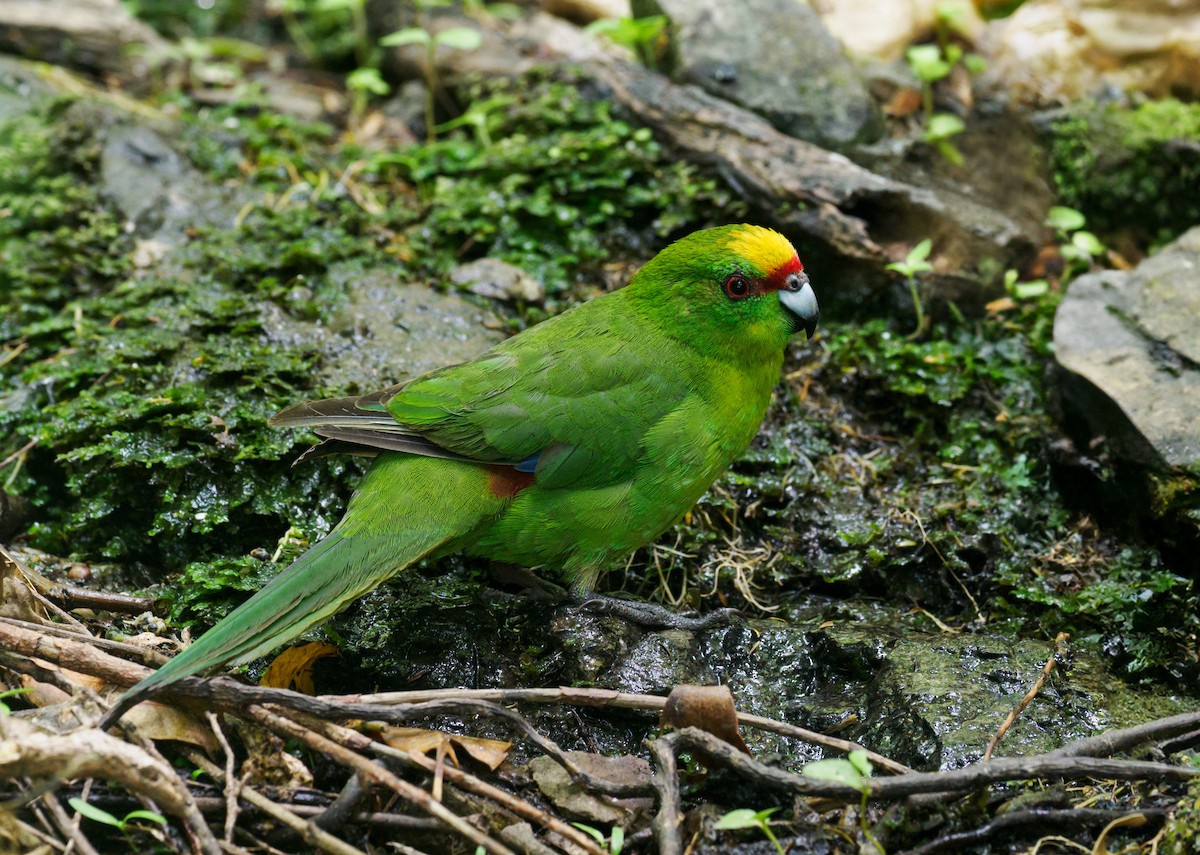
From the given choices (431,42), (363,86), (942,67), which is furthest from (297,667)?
(942,67)

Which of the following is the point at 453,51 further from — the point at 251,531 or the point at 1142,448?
the point at 1142,448

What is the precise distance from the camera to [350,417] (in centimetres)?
387

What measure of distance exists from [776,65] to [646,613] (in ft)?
12.7

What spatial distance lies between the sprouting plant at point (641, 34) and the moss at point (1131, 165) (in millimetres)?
2546

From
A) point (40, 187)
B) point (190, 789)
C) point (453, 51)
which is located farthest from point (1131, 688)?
point (40, 187)

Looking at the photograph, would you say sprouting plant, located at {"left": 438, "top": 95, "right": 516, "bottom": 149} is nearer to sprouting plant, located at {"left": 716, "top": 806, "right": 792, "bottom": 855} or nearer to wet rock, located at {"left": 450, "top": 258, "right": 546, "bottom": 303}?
wet rock, located at {"left": 450, "top": 258, "right": 546, "bottom": 303}

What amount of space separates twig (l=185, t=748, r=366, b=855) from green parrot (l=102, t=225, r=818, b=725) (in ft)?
2.54

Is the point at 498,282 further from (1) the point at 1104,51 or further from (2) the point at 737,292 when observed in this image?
(1) the point at 1104,51

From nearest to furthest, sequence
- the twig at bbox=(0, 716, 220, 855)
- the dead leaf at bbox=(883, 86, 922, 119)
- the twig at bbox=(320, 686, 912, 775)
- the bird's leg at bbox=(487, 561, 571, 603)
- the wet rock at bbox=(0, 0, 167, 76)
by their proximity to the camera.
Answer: the twig at bbox=(0, 716, 220, 855)
the twig at bbox=(320, 686, 912, 775)
the bird's leg at bbox=(487, 561, 571, 603)
the dead leaf at bbox=(883, 86, 922, 119)
the wet rock at bbox=(0, 0, 167, 76)

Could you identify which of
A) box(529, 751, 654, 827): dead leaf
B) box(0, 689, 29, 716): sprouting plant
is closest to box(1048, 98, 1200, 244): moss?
box(529, 751, 654, 827): dead leaf

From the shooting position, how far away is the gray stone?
170 inches

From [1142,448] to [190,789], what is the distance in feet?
12.8

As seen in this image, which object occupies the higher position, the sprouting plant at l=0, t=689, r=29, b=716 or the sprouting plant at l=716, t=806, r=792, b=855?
the sprouting plant at l=716, t=806, r=792, b=855

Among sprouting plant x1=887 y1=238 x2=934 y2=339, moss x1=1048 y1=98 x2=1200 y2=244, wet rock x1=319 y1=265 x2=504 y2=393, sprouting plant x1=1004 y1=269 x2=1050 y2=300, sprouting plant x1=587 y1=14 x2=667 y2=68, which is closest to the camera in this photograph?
wet rock x1=319 y1=265 x2=504 y2=393
